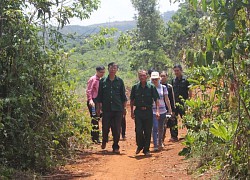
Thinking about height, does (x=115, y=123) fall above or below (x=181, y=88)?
below

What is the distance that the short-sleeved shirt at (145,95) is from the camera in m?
8.35

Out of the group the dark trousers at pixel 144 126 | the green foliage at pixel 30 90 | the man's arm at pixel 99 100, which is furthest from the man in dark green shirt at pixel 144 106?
the green foliage at pixel 30 90

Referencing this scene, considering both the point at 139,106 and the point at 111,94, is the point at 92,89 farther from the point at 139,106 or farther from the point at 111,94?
the point at 139,106

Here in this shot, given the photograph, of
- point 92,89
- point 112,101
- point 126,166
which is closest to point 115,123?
point 112,101

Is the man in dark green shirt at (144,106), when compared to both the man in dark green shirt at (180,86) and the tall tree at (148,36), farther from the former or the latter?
the tall tree at (148,36)

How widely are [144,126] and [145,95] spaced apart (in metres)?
0.63

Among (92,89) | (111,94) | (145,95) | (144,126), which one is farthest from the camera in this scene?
(92,89)

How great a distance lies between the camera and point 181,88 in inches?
391

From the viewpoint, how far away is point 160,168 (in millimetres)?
7027

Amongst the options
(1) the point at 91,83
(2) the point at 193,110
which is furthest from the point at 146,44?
(2) the point at 193,110

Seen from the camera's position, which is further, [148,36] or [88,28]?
[88,28]

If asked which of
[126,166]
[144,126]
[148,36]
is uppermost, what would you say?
[148,36]

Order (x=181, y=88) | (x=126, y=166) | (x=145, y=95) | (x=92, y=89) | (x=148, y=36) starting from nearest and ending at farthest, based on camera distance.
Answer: (x=126, y=166)
(x=145, y=95)
(x=92, y=89)
(x=181, y=88)
(x=148, y=36)

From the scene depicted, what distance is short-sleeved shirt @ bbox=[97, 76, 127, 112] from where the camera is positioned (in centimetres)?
865
